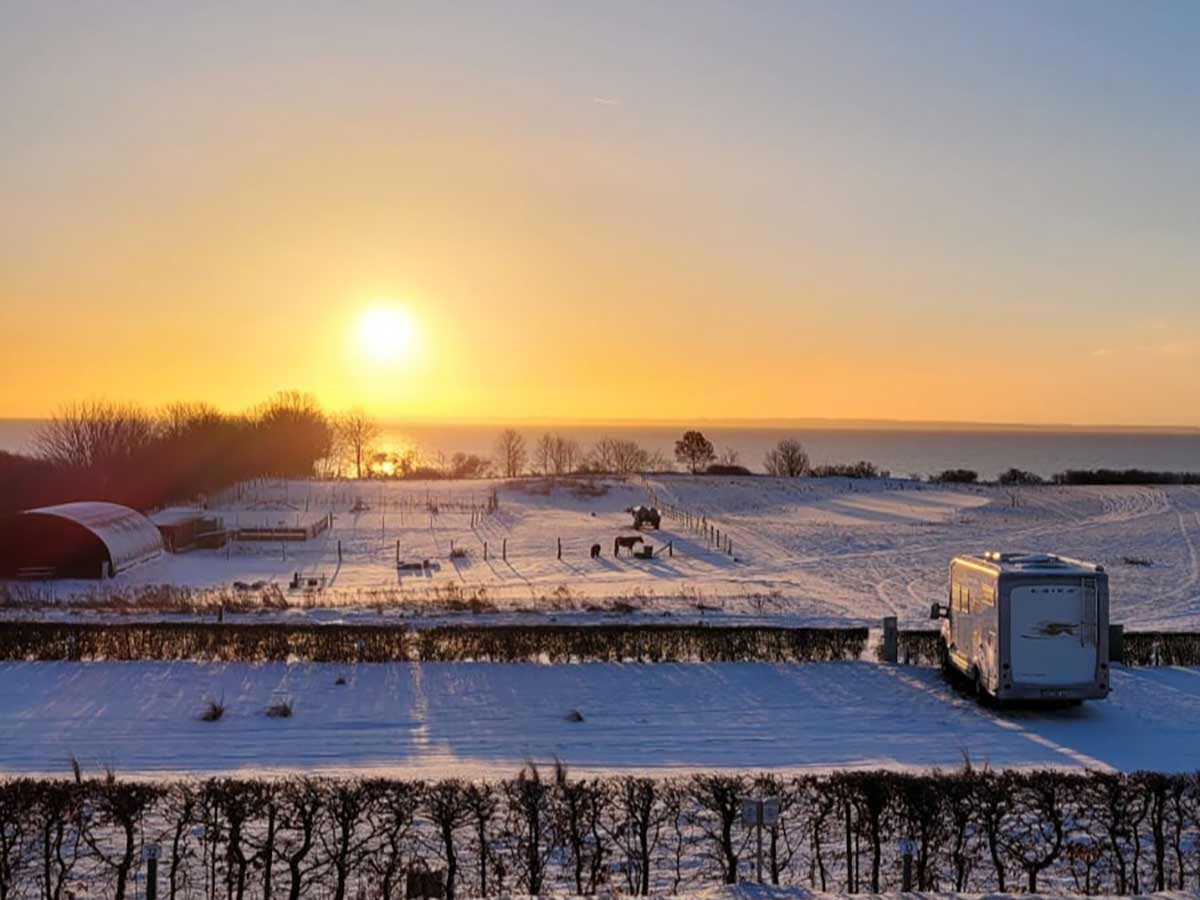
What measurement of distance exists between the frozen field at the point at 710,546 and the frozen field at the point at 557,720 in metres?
8.51

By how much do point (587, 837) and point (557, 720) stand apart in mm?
6436

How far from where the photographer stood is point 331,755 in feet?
48.4

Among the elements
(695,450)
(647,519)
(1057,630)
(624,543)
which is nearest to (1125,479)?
(695,450)

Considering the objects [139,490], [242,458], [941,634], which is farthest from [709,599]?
[242,458]

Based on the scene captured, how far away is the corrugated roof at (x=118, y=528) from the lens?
38750 mm

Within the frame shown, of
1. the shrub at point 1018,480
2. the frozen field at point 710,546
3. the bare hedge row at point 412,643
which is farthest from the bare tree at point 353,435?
the bare hedge row at point 412,643

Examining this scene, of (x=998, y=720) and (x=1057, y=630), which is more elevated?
(x=1057, y=630)

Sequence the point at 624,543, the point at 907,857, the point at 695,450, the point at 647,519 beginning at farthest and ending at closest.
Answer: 1. the point at 695,450
2. the point at 647,519
3. the point at 624,543
4. the point at 907,857

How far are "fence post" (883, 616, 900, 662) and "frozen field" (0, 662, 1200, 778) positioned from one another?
22.9 inches

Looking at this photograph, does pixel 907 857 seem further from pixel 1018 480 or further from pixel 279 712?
pixel 1018 480

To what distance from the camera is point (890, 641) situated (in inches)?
851

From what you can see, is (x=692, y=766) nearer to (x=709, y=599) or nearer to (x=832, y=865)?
(x=832, y=865)

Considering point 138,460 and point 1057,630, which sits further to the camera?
point 138,460

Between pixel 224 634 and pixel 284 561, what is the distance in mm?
21868
